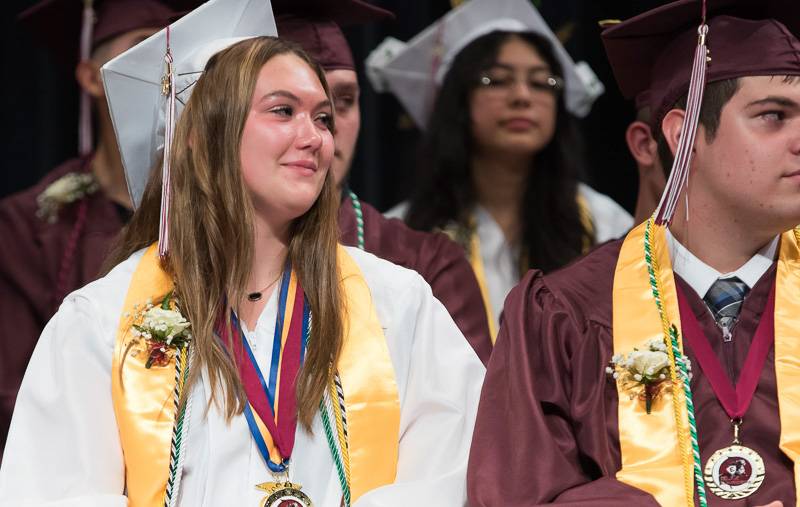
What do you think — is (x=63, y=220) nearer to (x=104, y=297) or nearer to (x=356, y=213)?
(x=356, y=213)

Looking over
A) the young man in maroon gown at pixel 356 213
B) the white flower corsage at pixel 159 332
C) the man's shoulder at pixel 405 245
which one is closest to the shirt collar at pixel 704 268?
the young man in maroon gown at pixel 356 213

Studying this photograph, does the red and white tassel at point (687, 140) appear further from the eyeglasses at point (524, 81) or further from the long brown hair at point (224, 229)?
the eyeglasses at point (524, 81)

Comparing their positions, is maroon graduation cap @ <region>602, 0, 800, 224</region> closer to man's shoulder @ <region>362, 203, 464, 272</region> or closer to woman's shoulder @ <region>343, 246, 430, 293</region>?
woman's shoulder @ <region>343, 246, 430, 293</region>

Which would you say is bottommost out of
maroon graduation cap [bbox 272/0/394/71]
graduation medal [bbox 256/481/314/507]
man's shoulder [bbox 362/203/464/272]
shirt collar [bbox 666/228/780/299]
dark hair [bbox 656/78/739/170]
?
graduation medal [bbox 256/481/314/507]

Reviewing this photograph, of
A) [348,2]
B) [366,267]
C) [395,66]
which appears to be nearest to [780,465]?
[366,267]

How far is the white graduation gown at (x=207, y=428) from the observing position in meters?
2.97

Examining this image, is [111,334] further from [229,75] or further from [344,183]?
[344,183]

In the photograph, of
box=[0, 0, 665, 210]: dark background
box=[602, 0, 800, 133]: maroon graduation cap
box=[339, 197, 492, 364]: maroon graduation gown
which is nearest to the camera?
box=[602, 0, 800, 133]: maroon graduation cap

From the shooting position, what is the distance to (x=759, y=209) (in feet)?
10.2

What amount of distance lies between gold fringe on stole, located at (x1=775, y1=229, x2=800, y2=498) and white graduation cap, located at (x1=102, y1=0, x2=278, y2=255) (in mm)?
1444

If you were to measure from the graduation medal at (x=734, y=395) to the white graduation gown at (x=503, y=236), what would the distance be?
1.35 meters

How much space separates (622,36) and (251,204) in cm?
101

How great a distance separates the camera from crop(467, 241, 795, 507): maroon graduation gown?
298cm

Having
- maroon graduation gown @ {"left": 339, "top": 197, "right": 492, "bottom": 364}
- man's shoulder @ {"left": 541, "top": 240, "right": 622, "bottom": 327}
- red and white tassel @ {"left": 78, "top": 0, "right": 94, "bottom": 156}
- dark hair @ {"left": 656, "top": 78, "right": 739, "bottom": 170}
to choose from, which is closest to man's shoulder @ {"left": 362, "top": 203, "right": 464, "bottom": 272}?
maroon graduation gown @ {"left": 339, "top": 197, "right": 492, "bottom": 364}
